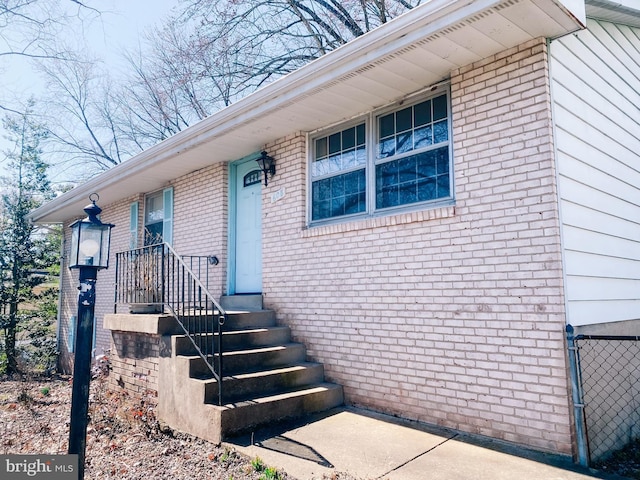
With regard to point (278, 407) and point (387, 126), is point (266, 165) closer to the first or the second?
point (387, 126)

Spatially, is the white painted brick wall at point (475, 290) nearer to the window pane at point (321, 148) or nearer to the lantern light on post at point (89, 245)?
the window pane at point (321, 148)

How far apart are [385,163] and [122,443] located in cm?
389

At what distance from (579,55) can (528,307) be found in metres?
2.50

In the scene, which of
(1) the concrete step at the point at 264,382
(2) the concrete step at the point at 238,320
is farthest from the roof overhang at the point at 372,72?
(1) the concrete step at the point at 264,382

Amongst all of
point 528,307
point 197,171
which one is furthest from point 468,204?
point 197,171

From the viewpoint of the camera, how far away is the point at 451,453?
3580 millimetres

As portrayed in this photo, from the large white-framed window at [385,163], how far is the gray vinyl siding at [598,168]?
1.04 m

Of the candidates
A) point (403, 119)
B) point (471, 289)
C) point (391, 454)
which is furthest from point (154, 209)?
point (391, 454)

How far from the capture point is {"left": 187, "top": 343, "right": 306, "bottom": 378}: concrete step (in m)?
4.57

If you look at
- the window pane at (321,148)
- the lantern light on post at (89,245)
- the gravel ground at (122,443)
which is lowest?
the gravel ground at (122,443)

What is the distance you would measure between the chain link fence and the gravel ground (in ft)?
6.76

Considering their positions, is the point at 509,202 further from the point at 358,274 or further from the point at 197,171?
the point at 197,171

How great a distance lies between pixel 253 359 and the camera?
4.91m

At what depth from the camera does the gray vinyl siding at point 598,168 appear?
3.86 m
